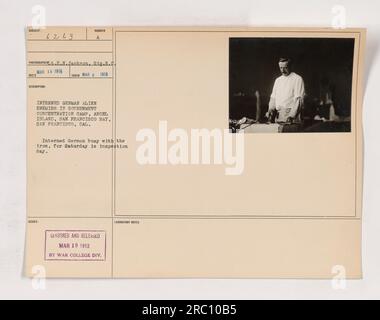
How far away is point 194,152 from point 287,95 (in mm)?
123

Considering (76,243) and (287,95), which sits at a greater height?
(287,95)

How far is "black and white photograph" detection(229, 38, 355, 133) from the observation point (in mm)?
470

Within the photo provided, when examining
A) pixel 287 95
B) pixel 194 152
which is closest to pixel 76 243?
pixel 194 152

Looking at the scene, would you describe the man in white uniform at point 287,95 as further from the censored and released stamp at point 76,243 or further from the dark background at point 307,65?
the censored and released stamp at point 76,243

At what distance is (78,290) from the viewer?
491mm

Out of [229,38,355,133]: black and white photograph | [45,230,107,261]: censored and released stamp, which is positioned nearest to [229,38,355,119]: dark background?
[229,38,355,133]: black and white photograph

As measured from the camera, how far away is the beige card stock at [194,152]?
471 millimetres

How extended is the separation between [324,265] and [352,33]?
Result: 0.87 ft

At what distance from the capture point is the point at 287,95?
0.47m

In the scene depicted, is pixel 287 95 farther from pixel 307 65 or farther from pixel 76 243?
pixel 76 243

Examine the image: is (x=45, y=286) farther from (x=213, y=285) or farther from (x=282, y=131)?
(x=282, y=131)

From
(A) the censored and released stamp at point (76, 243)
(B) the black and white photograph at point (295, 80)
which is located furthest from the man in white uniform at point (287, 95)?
(A) the censored and released stamp at point (76, 243)

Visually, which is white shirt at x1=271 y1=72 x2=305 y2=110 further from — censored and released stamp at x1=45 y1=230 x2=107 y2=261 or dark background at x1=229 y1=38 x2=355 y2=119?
censored and released stamp at x1=45 y1=230 x2=107 y2=261

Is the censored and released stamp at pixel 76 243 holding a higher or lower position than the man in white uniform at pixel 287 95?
lower
